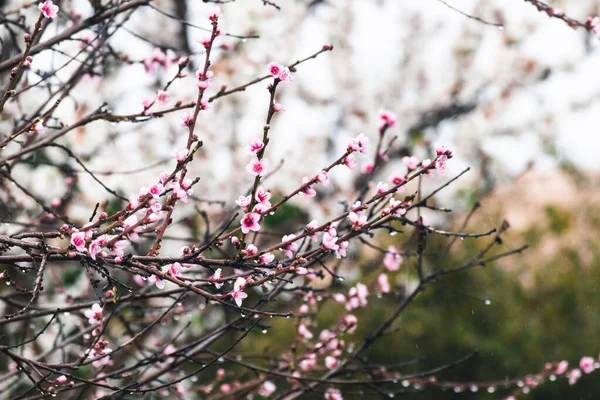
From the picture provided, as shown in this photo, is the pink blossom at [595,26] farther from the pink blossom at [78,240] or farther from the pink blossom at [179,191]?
the pink blossom at [78,240]

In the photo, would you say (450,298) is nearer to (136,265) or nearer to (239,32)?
(239,32)

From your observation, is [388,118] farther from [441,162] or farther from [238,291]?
[238,291]

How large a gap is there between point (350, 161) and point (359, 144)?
0.20ft

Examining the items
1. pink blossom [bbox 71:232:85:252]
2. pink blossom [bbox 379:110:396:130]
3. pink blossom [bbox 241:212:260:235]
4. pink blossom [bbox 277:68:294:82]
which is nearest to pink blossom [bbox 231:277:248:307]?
pink blossom [bbox 241:212:260:235]

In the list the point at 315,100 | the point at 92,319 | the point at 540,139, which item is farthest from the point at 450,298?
the point at 92,319

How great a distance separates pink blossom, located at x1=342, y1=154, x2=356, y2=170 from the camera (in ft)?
6.22

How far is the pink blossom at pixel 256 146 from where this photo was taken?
1.77 metres

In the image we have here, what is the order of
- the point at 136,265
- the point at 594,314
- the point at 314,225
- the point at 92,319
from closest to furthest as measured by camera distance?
the point at 136,265 < the point at 314,225 < the point at 92,319 < the point at 594,314

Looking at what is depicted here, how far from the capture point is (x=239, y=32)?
23.5ft

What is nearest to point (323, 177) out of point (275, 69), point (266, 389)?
point (275, 69)

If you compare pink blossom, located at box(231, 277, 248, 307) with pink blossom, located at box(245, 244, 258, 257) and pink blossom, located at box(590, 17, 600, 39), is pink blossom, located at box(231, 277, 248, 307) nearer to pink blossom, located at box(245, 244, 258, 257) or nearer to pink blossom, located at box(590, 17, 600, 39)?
pink blossom, located at box(245, 244, 258, 257)

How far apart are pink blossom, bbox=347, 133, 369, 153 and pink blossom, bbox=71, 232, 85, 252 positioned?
80 cm

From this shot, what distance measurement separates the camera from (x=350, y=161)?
74.9 inches

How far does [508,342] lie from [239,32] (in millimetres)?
4690
